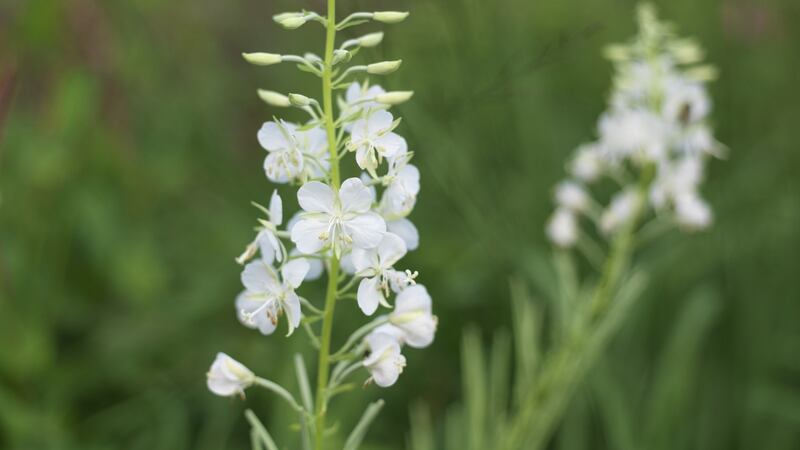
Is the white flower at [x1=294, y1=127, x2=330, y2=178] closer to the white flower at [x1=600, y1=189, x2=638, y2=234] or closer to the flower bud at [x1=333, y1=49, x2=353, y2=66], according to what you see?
the flower bud at [x1=333, y1=49, x2=353, y2=66]

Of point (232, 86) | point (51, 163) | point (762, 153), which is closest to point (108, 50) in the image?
point (51, 163)

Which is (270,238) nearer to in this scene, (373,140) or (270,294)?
(270,294)

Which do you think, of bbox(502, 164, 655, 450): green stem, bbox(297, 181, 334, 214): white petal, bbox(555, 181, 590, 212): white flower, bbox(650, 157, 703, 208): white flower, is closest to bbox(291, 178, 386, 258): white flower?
bbox(297, 181, 334, 214): white petal

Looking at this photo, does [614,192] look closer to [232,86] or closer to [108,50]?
[108,50]

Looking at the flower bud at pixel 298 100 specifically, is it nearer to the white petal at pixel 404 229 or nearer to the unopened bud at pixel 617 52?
the white petal at pixel 404 229

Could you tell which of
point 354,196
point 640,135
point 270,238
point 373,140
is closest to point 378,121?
point 373,140
